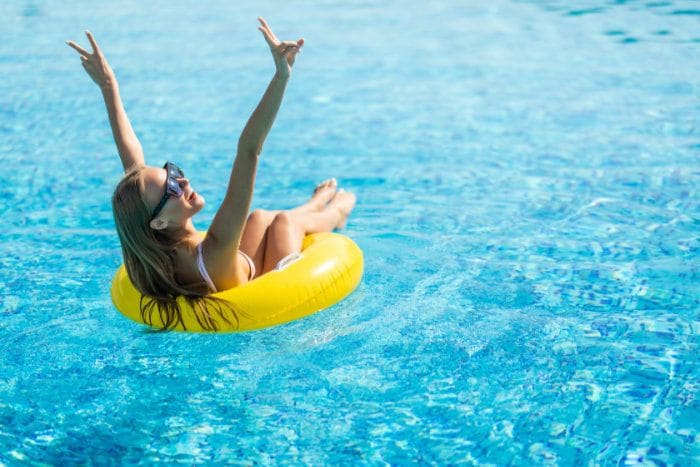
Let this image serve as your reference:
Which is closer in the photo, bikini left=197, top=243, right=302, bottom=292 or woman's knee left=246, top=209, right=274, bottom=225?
bikini left=197, top=243, right=302, bottom=292

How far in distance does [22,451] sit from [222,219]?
Answer: 1.23 m

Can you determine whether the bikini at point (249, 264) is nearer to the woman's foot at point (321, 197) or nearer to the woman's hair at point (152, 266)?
the woman's hair at point (152, 266)

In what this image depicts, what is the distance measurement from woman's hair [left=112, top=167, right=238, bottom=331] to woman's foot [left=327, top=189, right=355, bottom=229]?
146cm

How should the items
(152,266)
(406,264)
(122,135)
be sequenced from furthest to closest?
(406,264) < (122,135) < (152,266)

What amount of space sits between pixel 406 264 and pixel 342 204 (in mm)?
711

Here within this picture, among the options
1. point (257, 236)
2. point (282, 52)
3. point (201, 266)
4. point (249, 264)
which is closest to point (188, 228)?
point (201, 266)

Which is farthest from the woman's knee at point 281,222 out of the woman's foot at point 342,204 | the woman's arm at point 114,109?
the woman's arm at point 114,109

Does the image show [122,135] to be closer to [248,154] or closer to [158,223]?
[158,223]

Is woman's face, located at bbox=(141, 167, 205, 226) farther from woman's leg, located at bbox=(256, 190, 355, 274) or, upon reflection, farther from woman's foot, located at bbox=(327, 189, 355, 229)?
woman's foot, located at bbox=(327, 189, 355, 229)

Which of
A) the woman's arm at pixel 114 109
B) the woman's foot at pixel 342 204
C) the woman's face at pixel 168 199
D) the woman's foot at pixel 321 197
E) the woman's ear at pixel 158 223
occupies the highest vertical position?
the woman's arm at pixel 114 109

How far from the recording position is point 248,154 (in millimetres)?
3938

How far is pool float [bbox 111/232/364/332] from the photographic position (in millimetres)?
4328

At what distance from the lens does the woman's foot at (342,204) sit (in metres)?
5.64

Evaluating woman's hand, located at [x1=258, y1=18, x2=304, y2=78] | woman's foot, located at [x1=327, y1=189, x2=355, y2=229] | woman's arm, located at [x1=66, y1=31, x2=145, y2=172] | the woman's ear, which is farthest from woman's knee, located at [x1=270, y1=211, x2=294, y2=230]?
woman's hand, located at [x1=258, y1=18, x2=304, y2=78]
